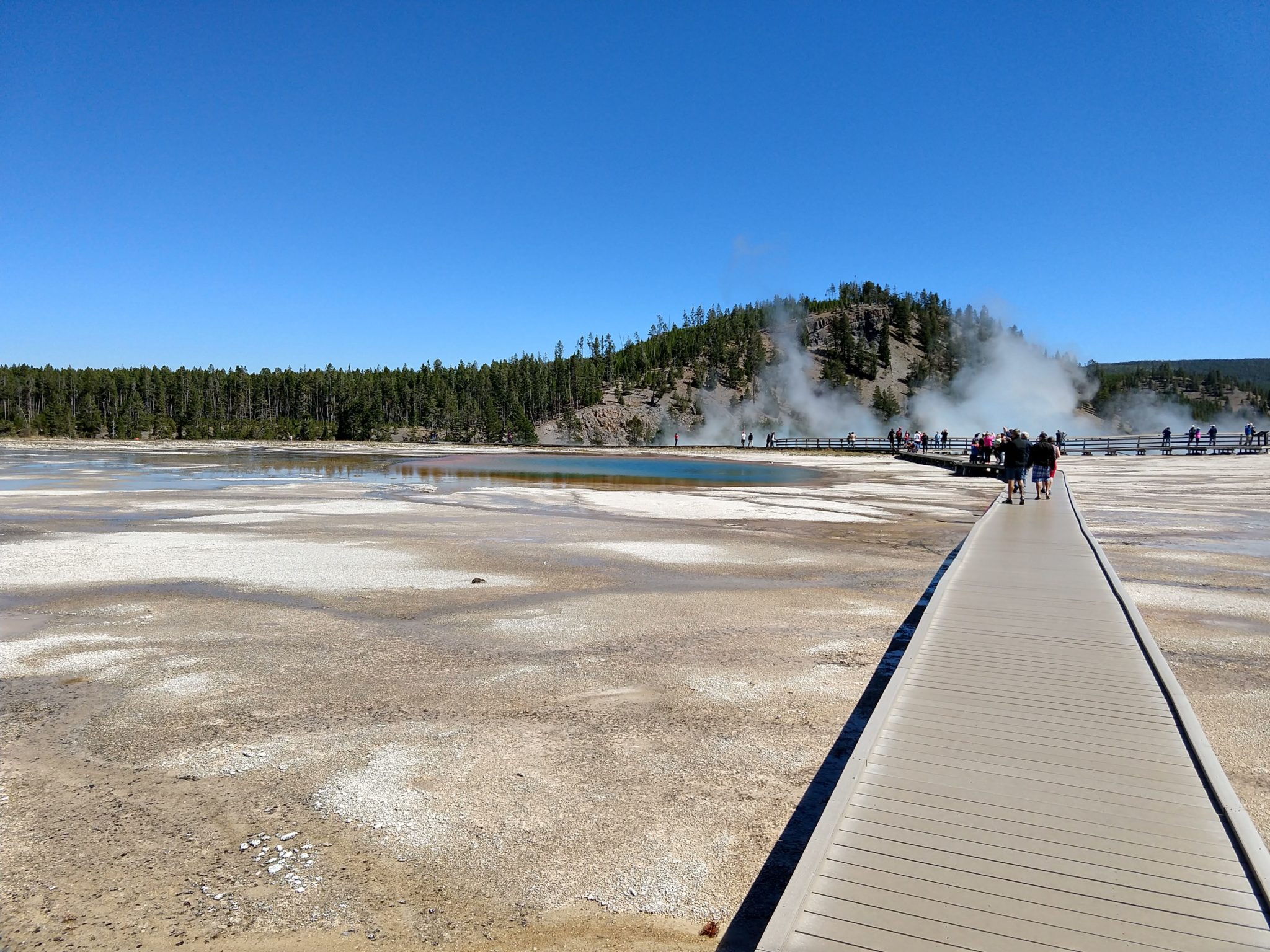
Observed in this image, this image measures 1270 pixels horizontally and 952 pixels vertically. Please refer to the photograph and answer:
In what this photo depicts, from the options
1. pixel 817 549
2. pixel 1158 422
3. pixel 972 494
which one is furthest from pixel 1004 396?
pixel 817 549

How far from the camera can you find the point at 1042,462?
853 inches

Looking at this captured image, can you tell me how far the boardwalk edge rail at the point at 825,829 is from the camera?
3.32m

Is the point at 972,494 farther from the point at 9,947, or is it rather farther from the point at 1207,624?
the point at 9,947

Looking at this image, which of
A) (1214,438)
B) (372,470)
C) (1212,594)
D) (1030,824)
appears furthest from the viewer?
(1214,438)

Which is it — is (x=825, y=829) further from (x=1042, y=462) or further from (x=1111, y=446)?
(x=1111, y=446)

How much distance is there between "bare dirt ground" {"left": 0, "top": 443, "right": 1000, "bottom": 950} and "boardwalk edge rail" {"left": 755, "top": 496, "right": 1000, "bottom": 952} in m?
0.61

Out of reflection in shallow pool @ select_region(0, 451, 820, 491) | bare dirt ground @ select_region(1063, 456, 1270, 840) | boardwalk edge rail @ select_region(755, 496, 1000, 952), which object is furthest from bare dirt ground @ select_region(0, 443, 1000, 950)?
reflection in shallow pool @ select_region(0, 451, 820, 491)

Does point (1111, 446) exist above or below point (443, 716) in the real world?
above

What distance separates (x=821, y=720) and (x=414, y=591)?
675cm

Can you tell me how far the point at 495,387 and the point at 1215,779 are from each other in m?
137

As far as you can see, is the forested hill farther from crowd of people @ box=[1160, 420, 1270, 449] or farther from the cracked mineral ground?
the cracked mineral ground

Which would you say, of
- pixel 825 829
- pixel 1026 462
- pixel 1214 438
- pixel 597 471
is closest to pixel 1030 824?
pixel 825 829

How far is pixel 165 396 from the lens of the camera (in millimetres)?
129375

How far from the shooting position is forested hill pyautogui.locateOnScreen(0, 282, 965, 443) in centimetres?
10650
